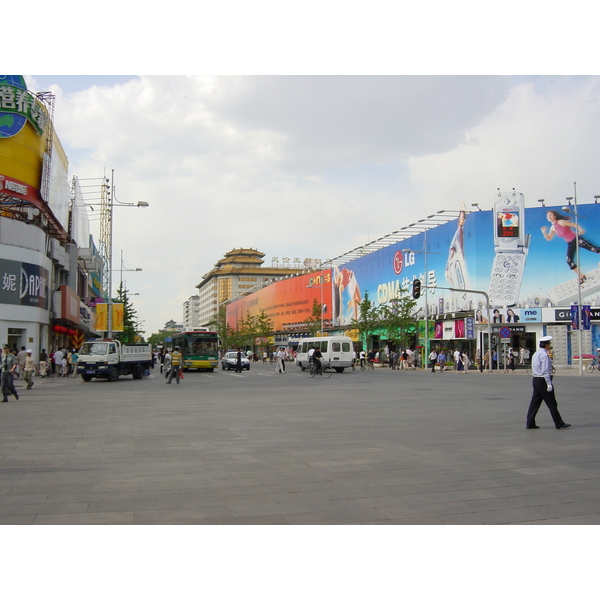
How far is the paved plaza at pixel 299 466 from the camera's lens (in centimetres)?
621

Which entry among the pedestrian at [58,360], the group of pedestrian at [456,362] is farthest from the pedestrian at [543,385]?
the group of pedestrian at [456,362]

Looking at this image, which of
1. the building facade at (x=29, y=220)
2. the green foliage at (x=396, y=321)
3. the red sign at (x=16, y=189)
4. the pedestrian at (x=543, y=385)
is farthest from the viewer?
the green foliage at (x=396, y=321)

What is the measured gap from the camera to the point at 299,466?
28.4 ft

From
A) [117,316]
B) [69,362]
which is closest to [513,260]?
[117,316]

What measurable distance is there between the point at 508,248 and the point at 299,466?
49962 mm

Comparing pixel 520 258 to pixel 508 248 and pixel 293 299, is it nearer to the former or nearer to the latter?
pixel 508 248

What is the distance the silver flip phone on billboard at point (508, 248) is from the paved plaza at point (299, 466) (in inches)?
1536

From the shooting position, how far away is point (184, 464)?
8852 mm

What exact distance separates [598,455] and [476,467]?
2.20 meters

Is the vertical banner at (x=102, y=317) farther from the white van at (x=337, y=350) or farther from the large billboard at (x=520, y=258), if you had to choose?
the large billboard at (x=520, y=258)

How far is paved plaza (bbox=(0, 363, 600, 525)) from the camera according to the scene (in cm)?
621

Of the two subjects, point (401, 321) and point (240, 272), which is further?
point (240, 272)

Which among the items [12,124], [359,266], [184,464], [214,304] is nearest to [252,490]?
[184,464]

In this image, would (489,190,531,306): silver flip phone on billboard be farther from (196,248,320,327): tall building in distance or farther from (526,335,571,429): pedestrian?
(196,248,320,327): tall building in distance
